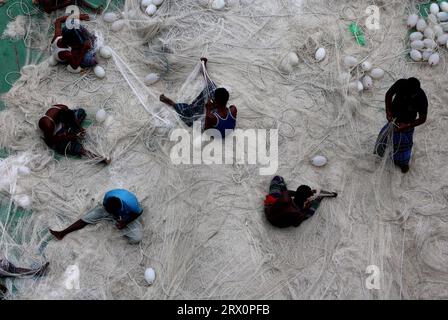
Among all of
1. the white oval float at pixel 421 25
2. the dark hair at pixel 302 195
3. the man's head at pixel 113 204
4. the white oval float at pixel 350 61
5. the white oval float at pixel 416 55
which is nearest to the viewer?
the dark hair at pixel 302 195

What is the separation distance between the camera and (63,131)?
5.12 meters

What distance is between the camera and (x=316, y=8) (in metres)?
5.86

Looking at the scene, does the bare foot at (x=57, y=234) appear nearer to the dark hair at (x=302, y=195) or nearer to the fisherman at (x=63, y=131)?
the fisherman at (x=63, y=131)

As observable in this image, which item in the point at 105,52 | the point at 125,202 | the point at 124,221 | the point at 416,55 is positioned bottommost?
the point at 124,221

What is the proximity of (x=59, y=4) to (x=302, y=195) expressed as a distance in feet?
11.5

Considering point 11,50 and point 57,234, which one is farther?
point 11,50

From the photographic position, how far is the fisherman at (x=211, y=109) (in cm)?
493

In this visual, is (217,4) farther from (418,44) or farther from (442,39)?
(442,39)

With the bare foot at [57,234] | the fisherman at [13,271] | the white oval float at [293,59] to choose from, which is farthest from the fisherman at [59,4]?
the fisherman at [13,271]

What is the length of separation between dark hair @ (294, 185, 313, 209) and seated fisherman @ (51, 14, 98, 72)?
2615mm

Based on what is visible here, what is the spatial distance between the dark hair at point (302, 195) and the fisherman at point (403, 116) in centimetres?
98

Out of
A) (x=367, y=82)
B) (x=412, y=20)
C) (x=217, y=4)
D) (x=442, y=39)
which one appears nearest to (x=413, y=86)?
(x=367, y=82)

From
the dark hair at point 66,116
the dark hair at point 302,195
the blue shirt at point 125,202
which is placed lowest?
the blue shirt at point 125,202
